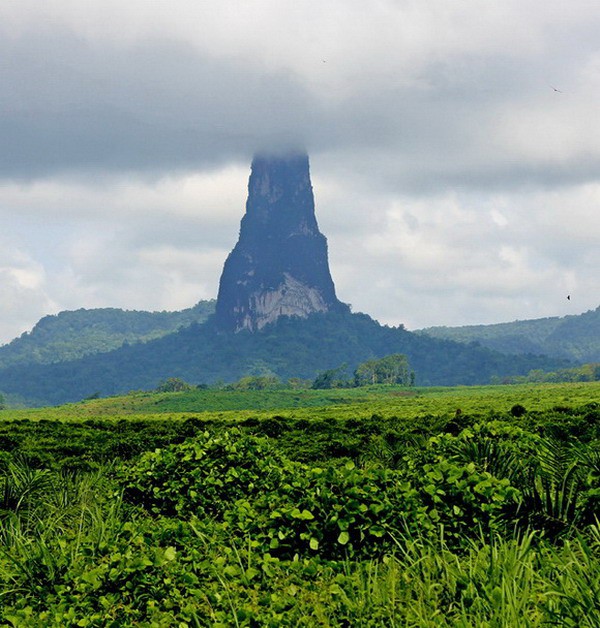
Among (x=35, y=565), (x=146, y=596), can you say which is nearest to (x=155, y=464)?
(x=35, y=565)

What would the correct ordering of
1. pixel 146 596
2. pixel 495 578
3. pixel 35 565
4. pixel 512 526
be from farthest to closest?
pixel 512 526, pixel 35 565, pixel 146 596, pixel 495 578

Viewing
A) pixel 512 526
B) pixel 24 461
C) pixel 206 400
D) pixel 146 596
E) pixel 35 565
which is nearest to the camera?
pixel 146 596

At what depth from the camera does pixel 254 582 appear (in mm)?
6883

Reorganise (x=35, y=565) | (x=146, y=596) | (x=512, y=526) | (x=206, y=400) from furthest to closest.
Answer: (x=206, y=400), (x=512, y=526), (x=35, y=565), (x=146, y=596)

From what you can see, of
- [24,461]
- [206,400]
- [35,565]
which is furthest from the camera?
[206,400]

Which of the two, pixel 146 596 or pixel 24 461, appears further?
pixel 24 461

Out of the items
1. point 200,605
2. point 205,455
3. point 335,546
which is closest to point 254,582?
point 200,605

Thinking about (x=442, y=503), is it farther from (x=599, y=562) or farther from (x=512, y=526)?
(x=599, y=562)

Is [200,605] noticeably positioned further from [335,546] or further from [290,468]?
[290,468]

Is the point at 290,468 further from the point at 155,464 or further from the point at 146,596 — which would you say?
the point at 146,596

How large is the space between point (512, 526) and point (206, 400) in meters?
108

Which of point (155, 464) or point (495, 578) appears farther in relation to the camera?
point (155, 464)

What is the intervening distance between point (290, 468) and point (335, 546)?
131 inches

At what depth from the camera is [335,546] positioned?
7.70 metres
